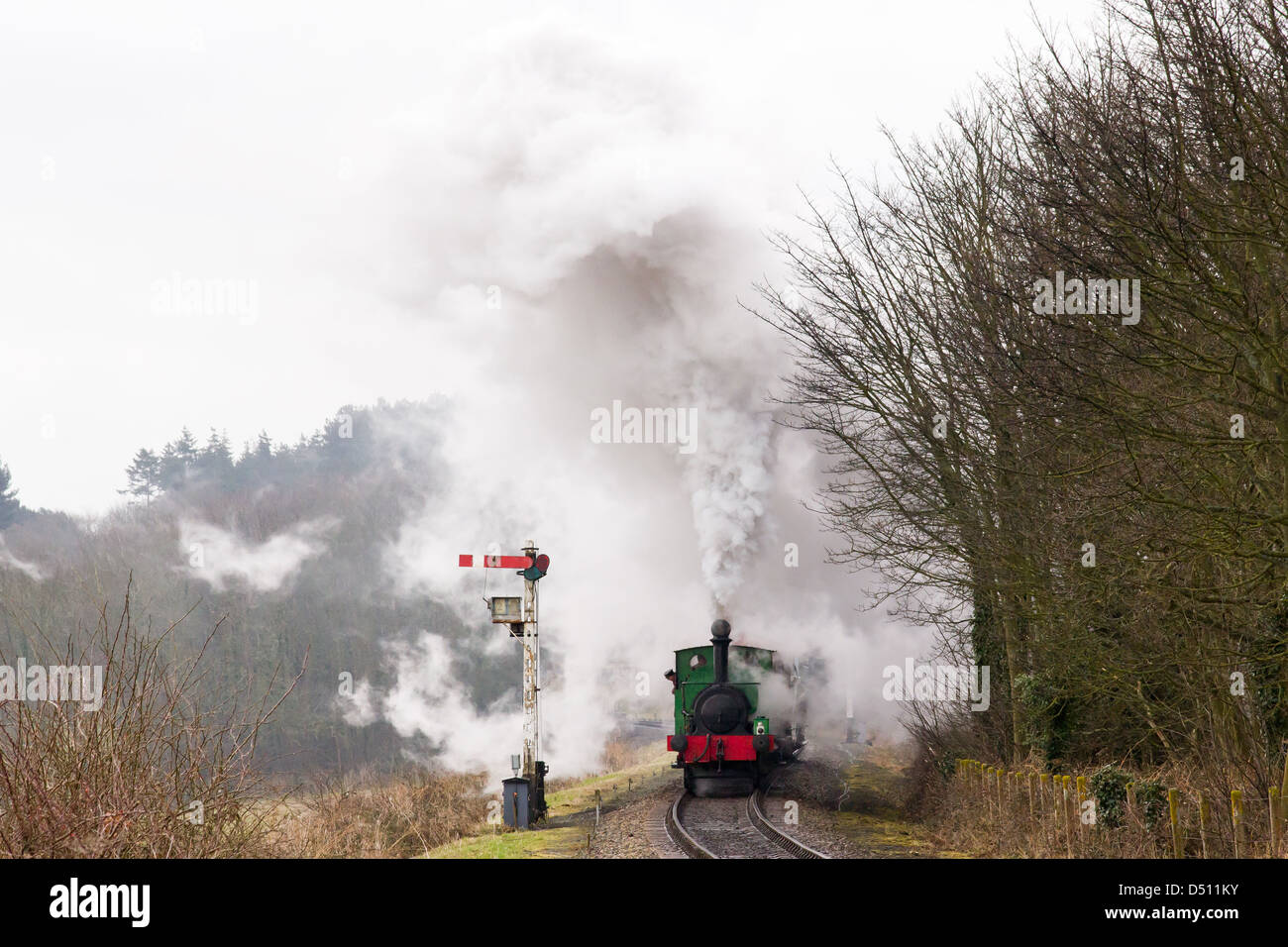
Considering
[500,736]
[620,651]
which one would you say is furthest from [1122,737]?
[500,736]

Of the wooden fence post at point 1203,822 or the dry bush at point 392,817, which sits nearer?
the wooden fence post at point 1203,822

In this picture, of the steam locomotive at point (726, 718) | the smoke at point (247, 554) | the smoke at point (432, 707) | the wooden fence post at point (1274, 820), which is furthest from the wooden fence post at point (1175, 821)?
the smoke at point (247, 554)

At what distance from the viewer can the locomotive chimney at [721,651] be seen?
15.6 meters

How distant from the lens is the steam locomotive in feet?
49.2

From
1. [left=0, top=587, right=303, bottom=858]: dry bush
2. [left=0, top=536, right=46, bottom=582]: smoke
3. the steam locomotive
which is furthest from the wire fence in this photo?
[left=0, top=536, right=46, bottom=582]: smoke

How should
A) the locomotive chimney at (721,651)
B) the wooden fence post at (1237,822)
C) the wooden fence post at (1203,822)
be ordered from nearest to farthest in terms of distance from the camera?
the wooden fence post at (1237,822), the wooden fence post at (1203,822), the locomotive chimney at (721,651)

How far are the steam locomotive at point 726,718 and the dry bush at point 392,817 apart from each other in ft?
10.3

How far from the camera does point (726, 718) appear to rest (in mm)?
15094

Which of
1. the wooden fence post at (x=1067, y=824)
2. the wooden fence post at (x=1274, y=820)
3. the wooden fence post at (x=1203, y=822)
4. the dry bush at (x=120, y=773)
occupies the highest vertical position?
the dry bush at (x=120, y=773)

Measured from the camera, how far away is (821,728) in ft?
72.0

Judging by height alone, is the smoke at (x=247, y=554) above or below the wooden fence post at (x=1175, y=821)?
above

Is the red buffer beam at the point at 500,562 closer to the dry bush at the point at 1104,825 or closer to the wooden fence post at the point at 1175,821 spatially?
the dry bush at the point at 1104,825
